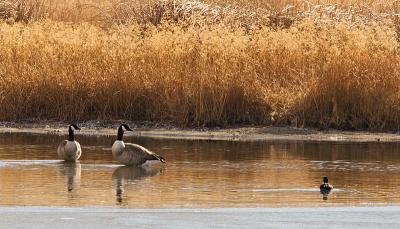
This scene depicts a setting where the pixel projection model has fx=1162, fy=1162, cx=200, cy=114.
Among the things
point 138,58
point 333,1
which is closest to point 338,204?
point 138,58

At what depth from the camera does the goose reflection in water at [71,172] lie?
478 inches

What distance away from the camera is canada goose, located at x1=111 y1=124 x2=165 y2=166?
14031 mm

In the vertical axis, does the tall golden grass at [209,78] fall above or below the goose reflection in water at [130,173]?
above

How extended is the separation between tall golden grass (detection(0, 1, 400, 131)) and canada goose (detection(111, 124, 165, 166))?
4079 mm

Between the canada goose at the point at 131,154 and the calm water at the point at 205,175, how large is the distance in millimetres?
129

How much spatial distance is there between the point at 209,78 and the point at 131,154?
175 inches

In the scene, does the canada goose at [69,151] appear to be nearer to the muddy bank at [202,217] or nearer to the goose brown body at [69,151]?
the goose brown body at [69,151]

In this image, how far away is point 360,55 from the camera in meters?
18.7

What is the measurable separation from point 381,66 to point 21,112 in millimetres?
5895

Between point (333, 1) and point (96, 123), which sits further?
point (333, 1)

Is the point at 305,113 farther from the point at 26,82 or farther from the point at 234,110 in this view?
the point at 26,82

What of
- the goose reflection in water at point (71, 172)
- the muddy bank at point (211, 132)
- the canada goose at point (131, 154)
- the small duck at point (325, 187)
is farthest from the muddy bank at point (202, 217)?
the muddy bank at point (211, 132)

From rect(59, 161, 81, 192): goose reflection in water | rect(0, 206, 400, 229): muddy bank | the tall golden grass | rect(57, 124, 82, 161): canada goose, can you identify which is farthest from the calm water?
the tall golden grass

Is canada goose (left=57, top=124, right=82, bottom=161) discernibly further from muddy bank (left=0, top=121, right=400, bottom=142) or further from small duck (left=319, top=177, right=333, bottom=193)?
small duck (left=319, top=177, right=333, bottom=193)
